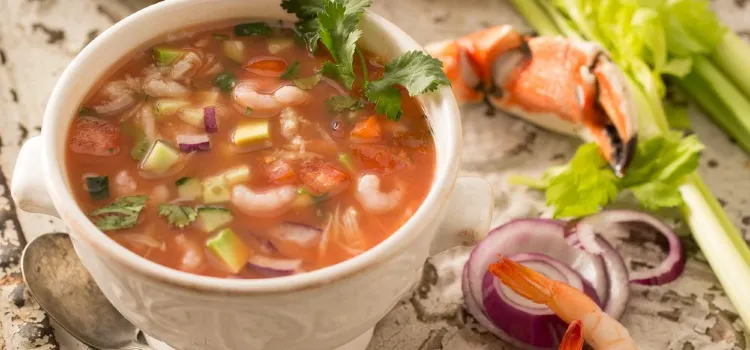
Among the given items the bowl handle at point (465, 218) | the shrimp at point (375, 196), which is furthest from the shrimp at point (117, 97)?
the bowl handle at point (465, 218)

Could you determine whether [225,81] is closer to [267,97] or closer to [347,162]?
[267,97]

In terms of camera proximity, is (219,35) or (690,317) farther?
(690,317)

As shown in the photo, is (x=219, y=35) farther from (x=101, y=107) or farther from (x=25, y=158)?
(x=25, y=158)

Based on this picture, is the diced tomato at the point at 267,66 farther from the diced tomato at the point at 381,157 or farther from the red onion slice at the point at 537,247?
the red onion slice at the point at 537,247

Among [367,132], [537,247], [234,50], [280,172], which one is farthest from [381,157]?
[537,247]

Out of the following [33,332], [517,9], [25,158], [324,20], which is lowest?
[33,332]

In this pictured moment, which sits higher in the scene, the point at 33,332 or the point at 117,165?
the point at 117,165

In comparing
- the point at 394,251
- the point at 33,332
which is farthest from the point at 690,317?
the point at 33,332

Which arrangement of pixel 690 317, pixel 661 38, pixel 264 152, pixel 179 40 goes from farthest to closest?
pixel 661 38 < pixel 690 317 < pixel 179 40 < pixel 264 152
